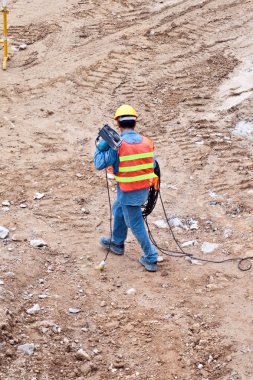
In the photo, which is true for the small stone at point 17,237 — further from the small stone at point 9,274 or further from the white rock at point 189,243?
the white rock at point 189,243

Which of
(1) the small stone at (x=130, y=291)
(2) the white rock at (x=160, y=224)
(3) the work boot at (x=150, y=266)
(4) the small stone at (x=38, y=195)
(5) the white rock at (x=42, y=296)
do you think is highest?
(5) the white rock at (x=42, y=296)

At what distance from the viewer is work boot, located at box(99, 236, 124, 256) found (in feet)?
24.0

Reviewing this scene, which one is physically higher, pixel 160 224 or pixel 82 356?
pixel 82 356

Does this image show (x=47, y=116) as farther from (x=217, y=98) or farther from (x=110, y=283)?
(x=110, y=283)

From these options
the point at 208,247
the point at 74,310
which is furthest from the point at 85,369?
the point at 208,247

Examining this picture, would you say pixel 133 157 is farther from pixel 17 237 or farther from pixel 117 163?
pixel 17 237

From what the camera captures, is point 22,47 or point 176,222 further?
point 22,47

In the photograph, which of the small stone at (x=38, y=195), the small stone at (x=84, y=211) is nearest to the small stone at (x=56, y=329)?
the small stone at (x=84, y=211)

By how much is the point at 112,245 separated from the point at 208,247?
111 cm

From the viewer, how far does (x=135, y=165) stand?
6.54 m

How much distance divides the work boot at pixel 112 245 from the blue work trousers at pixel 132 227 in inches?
2.0

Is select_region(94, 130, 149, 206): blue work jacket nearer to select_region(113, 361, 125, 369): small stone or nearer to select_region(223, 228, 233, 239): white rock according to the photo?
select_region(223, 228, 233, 239): white rock

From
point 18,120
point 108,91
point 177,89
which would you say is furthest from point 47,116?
point 177,89

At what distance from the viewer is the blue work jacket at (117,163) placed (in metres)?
6.46
